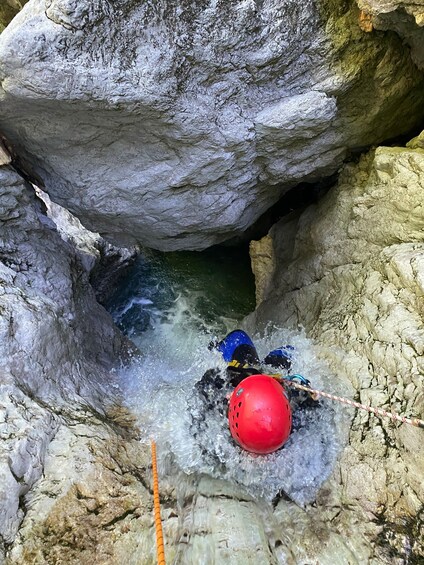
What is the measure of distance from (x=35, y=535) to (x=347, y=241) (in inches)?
157

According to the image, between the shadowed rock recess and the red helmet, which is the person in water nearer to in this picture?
the red helmet

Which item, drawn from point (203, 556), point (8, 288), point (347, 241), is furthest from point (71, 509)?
point (347, 241)

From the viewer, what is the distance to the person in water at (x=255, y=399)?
3.16m

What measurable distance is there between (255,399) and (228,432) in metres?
0.73

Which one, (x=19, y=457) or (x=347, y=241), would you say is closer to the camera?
(x=19, y=457)

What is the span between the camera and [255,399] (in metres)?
3.21

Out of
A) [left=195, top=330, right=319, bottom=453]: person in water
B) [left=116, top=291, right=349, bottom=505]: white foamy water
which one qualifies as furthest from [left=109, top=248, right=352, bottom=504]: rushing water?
[left=195, top=330, right=319, bottom=453]: person in water

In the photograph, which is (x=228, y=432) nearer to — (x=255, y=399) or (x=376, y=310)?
(x=255, y=399)

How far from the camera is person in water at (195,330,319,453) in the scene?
316cm

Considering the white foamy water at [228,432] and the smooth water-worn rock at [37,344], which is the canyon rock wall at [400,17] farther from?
the smooth water-worn rock at [37,344]

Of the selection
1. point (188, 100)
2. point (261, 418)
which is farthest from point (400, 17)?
point (261, 418)

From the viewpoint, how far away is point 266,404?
10.4 ft

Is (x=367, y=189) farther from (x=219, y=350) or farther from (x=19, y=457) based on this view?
(x=19, y=457)

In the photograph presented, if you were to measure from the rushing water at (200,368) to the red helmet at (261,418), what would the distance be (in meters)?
0.32
